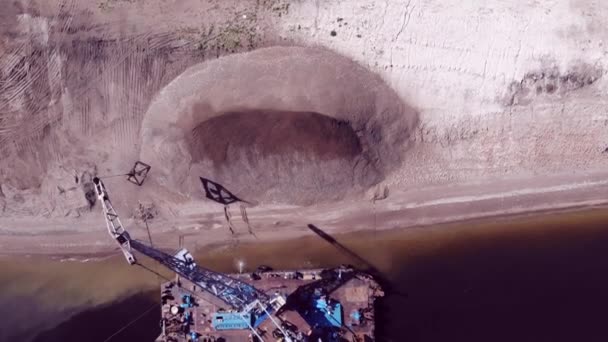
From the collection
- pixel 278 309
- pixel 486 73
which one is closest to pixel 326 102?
pixel 486 73

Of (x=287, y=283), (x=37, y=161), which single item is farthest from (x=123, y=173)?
(x=287, y=283)

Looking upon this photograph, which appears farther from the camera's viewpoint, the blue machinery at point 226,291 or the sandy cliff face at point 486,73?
the sandy cliff face at point 486,73

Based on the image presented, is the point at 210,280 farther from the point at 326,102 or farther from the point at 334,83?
the point at 334,83

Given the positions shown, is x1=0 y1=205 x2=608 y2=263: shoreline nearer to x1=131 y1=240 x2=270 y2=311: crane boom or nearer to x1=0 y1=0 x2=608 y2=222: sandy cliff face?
x1=0 y1=0 x2=608 y2=222: sandy cliff face

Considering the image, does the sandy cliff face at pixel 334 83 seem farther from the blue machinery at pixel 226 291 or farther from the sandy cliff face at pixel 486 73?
the blue machinery at pixel 226 291

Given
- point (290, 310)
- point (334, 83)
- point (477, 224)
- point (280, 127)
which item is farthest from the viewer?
point (477, 224)

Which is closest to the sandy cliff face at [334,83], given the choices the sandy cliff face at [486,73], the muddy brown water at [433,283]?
the sandy cliff face at [486,73]
